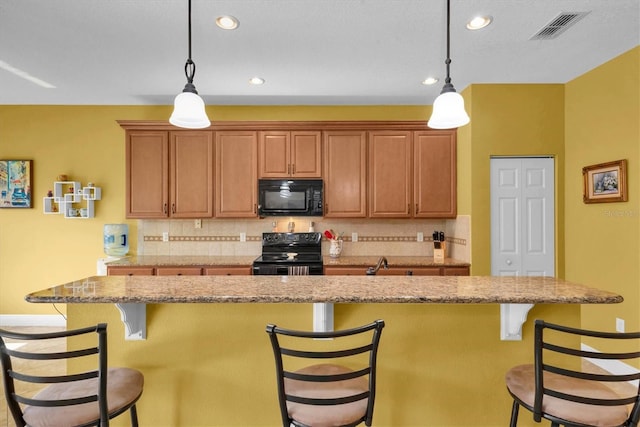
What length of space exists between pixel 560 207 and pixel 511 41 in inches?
72.0

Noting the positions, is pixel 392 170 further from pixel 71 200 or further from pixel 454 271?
pixel 71 200

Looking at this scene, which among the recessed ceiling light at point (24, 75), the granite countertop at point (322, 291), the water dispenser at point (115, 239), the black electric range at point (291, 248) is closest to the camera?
the granite countertop at point (322, 291)

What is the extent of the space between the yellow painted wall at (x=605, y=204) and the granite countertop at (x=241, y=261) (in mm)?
1104

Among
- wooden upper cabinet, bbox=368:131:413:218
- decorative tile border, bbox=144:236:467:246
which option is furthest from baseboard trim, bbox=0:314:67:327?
wooden upper cabinet, bbox=368:131:413:218

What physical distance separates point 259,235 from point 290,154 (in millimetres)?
1054

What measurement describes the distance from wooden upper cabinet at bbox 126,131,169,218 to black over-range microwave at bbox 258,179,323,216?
110cm

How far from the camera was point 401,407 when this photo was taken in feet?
5.62

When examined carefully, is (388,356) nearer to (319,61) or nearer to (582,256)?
(319,61)

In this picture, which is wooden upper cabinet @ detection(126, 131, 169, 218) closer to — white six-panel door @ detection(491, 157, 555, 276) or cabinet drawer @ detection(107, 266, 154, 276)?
cabinet drawer @ detection(107, 266, 154, 276)

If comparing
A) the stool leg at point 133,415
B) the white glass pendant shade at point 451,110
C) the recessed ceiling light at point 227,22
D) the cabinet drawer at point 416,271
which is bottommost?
the stool leg at point 133,415

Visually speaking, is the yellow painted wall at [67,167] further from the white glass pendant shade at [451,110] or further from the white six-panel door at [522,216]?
the white glass pendant shade at [451,110]

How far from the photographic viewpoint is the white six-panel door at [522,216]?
3512 mm

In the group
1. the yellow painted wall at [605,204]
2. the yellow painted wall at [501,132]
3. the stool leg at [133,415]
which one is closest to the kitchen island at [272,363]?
the stool leg at [133,415]

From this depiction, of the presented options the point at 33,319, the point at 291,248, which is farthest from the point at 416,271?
the point at 33,319
